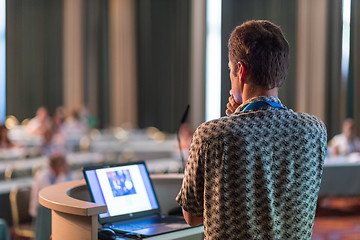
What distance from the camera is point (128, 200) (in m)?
2.01

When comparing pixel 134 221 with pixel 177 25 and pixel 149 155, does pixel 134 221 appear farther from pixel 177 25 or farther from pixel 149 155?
pixel 177 25

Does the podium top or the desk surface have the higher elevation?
the podium top

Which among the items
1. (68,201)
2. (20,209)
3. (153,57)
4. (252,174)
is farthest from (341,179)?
(153,57)

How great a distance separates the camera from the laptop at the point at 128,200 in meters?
1.89

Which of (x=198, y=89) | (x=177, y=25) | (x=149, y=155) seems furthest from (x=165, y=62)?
(x=149, y=155)

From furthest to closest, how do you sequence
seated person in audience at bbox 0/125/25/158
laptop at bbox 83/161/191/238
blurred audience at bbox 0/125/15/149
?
blurred audience at bbox 0/125/15/149 < seated person in audience at bbox 0/125/25/158 < laptop at bbox 83/161/191/238

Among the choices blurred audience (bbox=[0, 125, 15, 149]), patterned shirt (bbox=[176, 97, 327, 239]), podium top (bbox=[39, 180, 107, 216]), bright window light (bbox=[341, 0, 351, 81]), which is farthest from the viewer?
bright window light (bbox=[341, 0, 351, 81])

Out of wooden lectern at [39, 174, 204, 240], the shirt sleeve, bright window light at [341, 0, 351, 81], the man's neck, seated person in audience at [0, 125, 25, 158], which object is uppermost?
bright window light at [341, 0, 351, 81]

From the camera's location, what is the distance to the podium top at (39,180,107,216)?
159 cm

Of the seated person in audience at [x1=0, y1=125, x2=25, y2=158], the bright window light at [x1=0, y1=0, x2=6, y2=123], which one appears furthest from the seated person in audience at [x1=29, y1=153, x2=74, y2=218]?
the bright window light at [x1=0, y1=0, x2=6, y2=123]

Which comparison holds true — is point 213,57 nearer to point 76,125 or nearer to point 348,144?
point 348,144

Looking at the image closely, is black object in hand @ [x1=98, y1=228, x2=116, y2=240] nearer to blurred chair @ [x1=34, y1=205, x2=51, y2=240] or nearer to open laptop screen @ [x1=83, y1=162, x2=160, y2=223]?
open laptop screen @ [x1=83, y1=162, x2=160, y2=223]

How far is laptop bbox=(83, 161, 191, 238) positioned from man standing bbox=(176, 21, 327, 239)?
0.52 m

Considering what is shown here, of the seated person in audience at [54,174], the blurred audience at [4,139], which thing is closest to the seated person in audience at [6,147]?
the blurred audience at [4,139]
